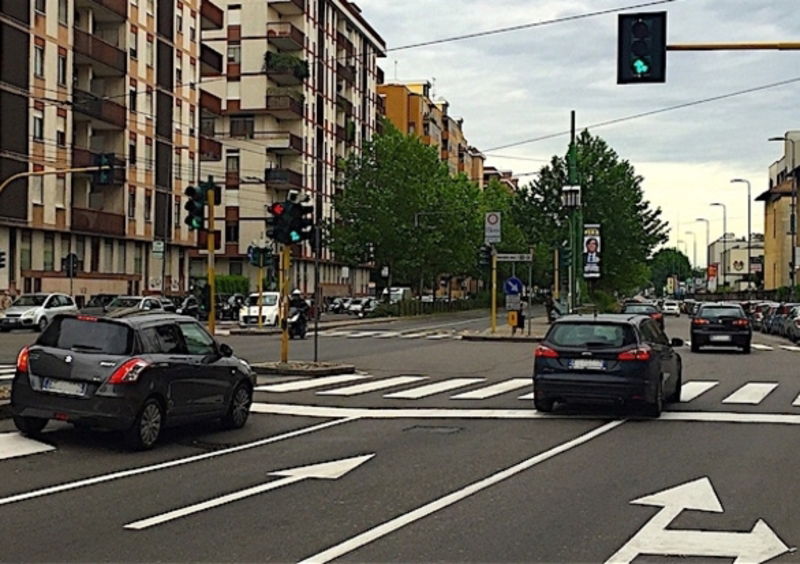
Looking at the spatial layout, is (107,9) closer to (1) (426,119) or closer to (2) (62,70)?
(2) (62,70)

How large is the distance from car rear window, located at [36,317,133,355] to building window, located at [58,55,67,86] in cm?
4386

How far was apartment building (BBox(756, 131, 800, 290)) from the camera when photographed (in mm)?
109625

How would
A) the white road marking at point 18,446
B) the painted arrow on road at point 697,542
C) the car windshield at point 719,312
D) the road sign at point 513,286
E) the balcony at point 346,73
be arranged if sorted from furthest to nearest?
1. the balcony at point 346,73
2. the road sign at point 513,286
3. the car windshield at point 719,312
4. the white road marking at point 18,446
5. the painted arrow on road at point 697,542

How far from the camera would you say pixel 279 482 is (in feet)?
35.9

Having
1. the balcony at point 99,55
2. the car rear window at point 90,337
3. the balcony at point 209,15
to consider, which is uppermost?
the balcony at point 209,15

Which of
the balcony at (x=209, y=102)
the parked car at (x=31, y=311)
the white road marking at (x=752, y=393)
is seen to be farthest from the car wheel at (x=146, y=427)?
the balcony at (x=209, y=102)

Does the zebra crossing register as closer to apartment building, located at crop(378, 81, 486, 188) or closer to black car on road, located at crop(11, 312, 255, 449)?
black car on road, located at crop(11, 312, 255, 449)

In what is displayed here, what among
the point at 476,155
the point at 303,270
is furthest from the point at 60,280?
the point at 476,155

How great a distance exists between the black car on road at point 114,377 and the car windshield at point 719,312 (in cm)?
2552

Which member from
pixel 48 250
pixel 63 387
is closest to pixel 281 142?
pixel 48 250

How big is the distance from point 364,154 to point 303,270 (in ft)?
43.6

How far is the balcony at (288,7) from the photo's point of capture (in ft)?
277

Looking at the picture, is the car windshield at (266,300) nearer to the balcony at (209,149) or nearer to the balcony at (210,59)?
the balcony at (209,149)

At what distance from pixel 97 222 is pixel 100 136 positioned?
17.2 feet
